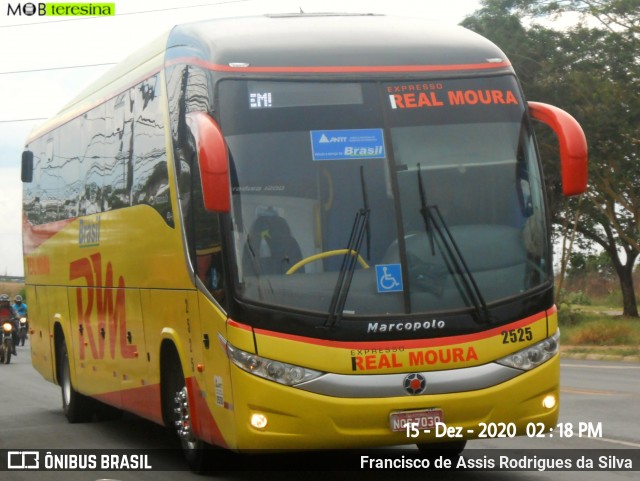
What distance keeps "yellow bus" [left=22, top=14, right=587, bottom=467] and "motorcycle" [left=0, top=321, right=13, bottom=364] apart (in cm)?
2199

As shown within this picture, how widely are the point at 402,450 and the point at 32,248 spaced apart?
816 cm

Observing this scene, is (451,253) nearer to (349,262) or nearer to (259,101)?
(349,262)

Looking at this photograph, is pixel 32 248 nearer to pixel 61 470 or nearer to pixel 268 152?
pixel 61 470

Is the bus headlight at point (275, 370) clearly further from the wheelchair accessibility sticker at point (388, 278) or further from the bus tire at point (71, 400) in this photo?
the bus tire at point (71, 400)

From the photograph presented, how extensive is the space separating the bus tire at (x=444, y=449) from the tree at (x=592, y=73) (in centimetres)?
2385

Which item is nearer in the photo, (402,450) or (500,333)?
(500,333)

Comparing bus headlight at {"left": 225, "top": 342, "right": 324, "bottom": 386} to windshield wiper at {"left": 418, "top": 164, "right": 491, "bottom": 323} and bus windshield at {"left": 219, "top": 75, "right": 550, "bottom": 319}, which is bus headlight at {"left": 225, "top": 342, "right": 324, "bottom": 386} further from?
windshield wiper at {"left": 418, "top": 164, "right": 491, "bottom": 323}

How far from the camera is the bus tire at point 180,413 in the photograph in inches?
412

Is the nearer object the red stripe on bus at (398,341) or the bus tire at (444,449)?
the red stripe on bus at (398,341)

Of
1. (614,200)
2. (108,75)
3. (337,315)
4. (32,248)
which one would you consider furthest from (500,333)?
(614,200)

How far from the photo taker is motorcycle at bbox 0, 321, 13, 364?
31750 millimetres

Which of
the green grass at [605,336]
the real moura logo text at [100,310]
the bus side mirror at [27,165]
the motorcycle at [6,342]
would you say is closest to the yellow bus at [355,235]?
the real moura logo text at [100,310]

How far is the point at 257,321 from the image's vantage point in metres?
8.89

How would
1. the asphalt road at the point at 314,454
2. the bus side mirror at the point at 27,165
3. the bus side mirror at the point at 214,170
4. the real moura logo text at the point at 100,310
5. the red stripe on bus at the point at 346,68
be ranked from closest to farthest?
the bus side mirror at the point at 214,170 < the red stripe on bus at the point at 346,68 < the asphalt road at the point at 314,454 < the real moura logo text at the point at 100,310 < the bus side mirror at the point at 27,165
